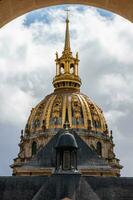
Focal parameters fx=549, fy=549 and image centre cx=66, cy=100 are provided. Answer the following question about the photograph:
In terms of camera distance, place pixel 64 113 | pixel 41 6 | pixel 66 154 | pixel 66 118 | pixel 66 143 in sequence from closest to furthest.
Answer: pixel 41 6 < pixel 66 154 < pixel 66 143 < pixel 66 118 < pixel 64 113

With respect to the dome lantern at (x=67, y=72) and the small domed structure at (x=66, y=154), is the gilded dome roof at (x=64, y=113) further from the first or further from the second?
the small domed structure at (x=66, y=154)

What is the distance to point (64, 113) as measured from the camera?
8444 centimetres

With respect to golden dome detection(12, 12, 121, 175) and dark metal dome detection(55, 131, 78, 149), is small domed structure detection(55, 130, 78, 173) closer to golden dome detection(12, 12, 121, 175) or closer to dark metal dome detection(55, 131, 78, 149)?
dark metal dome detection(55, 131, 78, 149)

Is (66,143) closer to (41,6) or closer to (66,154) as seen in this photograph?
(66,154)

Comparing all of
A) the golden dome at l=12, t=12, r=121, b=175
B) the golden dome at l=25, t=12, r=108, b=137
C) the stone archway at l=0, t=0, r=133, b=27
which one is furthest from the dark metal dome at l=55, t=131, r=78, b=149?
the stone archway at l=0, t=0, r=133, b=27

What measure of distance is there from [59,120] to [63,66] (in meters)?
11.7

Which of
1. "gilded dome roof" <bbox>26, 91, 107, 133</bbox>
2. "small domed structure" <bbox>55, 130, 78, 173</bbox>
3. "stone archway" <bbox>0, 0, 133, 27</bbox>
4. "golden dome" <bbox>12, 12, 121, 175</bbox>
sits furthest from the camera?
"gilded dome roof" <bbox>26, 91, 107, 133</bbox>

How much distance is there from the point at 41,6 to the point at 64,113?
80580mm

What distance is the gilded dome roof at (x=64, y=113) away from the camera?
83.3m

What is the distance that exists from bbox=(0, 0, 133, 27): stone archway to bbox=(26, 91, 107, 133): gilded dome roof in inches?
3067

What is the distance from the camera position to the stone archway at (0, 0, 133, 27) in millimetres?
3779

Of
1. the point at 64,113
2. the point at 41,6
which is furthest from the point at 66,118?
the point at 41,6

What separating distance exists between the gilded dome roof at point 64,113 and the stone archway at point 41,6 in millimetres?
77913

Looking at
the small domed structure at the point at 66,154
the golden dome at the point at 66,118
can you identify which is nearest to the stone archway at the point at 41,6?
the small domed structure at the point at 66,154
